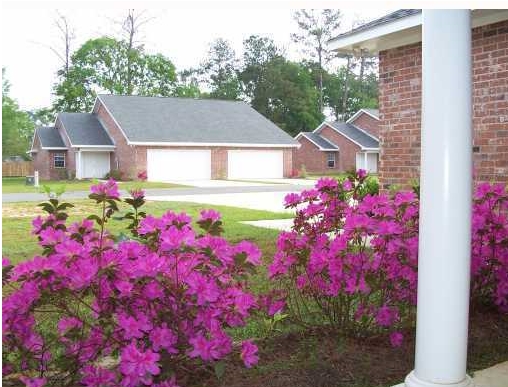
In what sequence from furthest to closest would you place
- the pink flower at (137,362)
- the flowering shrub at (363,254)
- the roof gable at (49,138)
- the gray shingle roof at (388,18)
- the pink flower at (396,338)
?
the roof gable at (49,138) → the gray shingle roof at (388,18) → the pink flower at (396,338) → the flowering shrub at (363,254) → the pink flower at (137,362)

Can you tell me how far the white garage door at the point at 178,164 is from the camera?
23109 millimetres

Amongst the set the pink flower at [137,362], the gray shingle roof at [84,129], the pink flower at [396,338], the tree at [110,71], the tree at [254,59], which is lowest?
the pink flower at [396,338]

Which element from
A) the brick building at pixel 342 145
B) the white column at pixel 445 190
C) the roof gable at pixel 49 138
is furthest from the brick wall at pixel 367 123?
the white column at pixel 445 190

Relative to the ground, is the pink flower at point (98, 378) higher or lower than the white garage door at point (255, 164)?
lower

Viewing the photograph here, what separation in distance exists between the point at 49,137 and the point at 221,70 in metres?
10.7

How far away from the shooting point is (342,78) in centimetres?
3300

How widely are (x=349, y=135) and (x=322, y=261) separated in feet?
87.5

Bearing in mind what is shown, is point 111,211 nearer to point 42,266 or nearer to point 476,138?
point 42,266

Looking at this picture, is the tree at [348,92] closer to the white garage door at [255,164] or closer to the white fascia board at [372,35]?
the white garage door at [255,164]

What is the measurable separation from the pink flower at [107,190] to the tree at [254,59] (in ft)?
98.4

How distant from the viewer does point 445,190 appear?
179 cm

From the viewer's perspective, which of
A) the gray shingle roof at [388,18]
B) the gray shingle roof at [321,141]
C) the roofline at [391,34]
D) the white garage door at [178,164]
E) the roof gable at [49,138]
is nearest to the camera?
the roofline at [391,34]

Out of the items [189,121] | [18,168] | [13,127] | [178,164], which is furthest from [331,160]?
[13,127]

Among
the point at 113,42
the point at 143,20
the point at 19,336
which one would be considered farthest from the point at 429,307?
the point at 113,42
